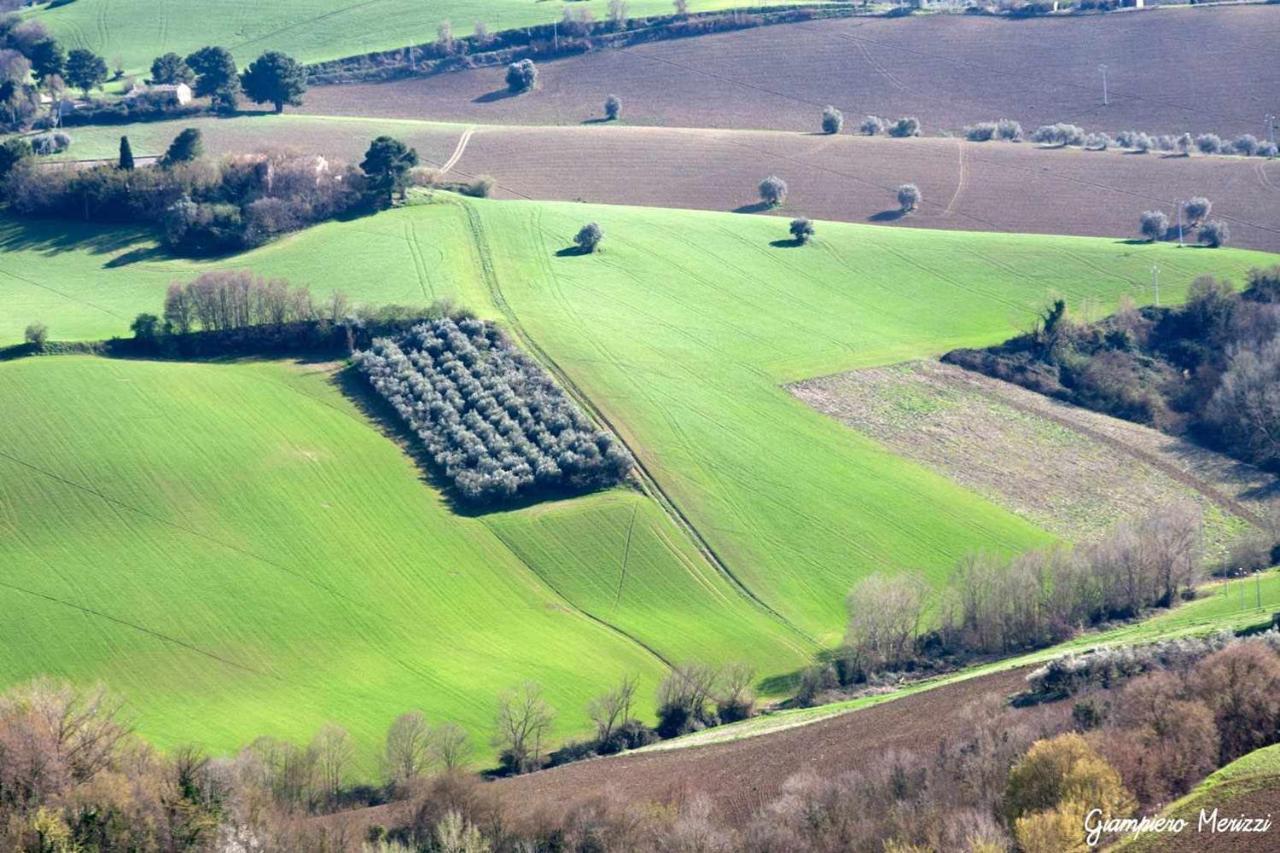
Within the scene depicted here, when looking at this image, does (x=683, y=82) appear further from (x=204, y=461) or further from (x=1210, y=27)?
(x=204, y=461)

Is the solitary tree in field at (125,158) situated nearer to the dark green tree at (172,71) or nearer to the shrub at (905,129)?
the dark green tree at (172,71)

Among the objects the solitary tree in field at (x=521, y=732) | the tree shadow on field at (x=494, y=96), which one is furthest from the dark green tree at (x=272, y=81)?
the solitary tree in field at (x=521, y=732)

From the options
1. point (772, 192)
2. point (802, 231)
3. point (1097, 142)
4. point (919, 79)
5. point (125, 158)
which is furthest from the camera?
point (919, 79)


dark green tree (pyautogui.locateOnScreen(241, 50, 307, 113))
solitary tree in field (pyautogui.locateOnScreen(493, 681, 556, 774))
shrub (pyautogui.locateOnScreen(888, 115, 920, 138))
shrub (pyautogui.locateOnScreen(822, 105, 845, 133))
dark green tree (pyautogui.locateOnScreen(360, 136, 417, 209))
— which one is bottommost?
solitary tree in field (pyautogui.locateOnScreen(493, 681, 556, 774))

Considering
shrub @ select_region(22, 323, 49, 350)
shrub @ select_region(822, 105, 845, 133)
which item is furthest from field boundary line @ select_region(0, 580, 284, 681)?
shrub @ select_region(822, 105, 845, 133)

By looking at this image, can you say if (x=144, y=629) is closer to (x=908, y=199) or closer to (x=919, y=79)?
(x=908, y=199)

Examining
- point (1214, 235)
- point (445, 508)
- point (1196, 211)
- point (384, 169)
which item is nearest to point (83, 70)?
point (384, 169)

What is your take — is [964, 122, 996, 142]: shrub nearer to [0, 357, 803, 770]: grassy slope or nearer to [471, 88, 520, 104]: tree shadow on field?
[471, 88, 520, 104]: tree shadow on field
